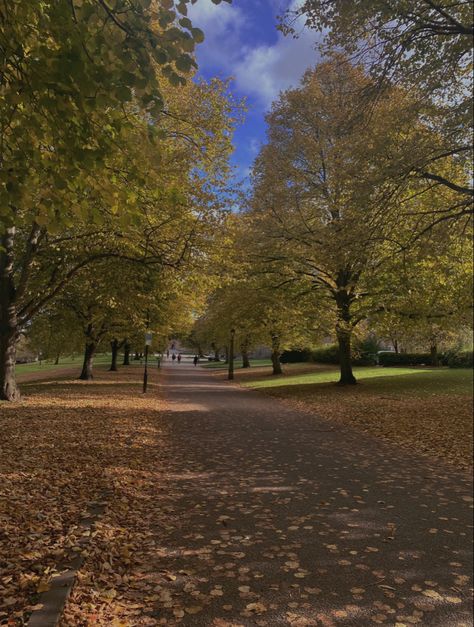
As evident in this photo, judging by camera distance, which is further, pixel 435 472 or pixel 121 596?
pixel 435 472

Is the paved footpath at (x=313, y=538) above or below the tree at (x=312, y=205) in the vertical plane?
Answer: below

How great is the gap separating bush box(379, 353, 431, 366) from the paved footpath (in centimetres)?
3311

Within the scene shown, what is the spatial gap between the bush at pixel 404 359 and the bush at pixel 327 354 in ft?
12.9

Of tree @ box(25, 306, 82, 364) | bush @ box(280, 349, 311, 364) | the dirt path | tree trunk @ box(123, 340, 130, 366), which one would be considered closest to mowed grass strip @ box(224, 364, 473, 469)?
tree @ box(25, 306, 82, 364)

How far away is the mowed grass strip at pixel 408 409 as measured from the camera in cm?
1006

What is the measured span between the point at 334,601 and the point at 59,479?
437 centimetres

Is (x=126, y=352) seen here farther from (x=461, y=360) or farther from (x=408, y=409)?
(x=408, y=409)

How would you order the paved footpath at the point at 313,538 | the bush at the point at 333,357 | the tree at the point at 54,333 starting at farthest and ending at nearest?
the bush at the point at 333,357 → the tree at the point at 54,333 → the paved footpath at the point at 313,538

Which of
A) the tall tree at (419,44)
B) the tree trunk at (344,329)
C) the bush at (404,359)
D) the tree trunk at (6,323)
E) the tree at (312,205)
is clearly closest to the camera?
the tall tree at (419,44)

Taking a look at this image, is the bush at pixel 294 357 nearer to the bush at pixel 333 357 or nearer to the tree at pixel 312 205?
the bush at pixel 333 357

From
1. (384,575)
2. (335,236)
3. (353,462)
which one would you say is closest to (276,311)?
(335,236)

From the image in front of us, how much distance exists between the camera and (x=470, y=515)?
5.70 metres

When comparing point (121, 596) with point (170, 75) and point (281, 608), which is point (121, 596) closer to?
point (281, 608)

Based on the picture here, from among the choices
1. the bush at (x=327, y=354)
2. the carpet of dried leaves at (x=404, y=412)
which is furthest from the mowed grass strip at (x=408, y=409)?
the bush at (x=327, y=354)
